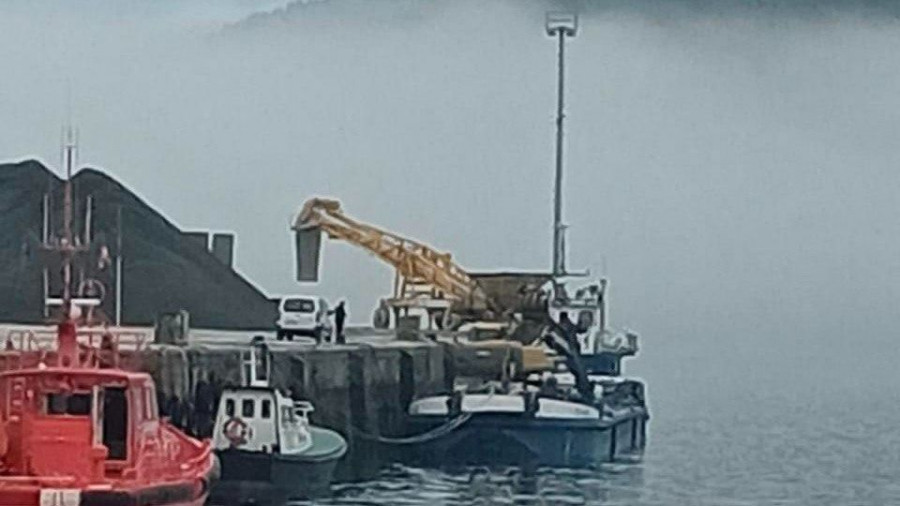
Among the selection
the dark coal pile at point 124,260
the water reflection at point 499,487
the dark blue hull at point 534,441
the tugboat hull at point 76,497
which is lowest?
the water reflection at point 499,487

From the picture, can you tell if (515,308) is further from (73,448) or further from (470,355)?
(73,448)

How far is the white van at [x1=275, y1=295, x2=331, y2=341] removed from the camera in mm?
8055

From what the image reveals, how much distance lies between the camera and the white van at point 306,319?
317 inches

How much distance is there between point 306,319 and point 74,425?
47.0 inches

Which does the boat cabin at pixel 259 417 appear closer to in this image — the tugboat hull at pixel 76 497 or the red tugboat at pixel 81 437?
the red tugboat at pixel 81 437

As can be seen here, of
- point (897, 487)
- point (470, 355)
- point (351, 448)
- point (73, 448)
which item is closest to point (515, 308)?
point (470, 355)

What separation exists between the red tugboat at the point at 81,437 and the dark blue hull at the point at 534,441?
1120 millimetres

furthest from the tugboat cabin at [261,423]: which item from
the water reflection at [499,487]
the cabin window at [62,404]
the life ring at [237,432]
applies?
the cabin window at [62,404]

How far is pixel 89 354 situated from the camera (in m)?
7.31

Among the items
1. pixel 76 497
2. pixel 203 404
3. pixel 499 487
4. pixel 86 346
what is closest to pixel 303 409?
pixel 203 404

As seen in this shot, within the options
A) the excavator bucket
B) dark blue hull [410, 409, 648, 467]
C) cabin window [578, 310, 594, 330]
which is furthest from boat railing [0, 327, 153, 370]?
cabin window [578, 310, 594, 330]

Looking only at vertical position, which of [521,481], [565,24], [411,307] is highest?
[565,24]

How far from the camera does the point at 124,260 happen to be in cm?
788

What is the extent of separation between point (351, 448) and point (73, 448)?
126 cm
